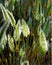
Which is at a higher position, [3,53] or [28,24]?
[28,24]

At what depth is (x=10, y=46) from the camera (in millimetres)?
1207

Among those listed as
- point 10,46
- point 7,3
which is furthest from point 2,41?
point 7,3

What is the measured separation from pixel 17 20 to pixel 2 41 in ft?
0.32

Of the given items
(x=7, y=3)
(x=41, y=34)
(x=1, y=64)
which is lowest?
(x=1, y=64)

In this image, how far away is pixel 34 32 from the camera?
3.95 feet

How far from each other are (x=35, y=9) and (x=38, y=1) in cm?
3

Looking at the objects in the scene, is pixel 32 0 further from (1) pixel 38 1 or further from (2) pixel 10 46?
(2) pixel 10 46

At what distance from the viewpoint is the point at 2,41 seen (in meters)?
1.21

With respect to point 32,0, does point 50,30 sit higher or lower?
lower

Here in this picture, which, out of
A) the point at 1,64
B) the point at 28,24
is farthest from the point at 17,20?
the point at 1,64

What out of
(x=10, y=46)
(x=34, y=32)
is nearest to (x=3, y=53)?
(x=10, y=46)

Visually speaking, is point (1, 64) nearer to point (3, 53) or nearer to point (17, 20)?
point (3, 53)

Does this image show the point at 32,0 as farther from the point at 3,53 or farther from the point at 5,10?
the point at 3,53

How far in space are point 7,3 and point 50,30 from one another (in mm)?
192
